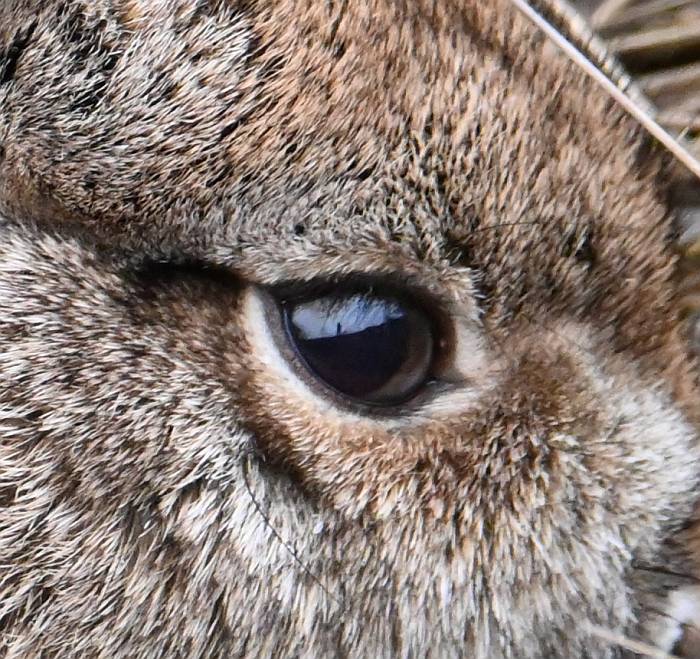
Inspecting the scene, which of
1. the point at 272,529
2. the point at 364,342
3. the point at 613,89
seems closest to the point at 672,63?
the point at 613,89

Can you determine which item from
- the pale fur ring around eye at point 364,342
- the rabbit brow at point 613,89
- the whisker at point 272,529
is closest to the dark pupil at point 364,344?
the pale fur ring around eye at point 364,342

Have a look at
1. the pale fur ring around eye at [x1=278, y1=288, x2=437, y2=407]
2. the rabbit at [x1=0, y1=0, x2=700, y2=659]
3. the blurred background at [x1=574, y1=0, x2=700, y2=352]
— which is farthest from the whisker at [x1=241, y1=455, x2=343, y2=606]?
the blurred background at [x1=574, y1=0, x2=700, y2=352]

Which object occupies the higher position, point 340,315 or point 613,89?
point 613,89

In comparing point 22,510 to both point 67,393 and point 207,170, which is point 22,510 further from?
point 207,170

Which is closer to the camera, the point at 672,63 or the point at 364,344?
the point at 364,344

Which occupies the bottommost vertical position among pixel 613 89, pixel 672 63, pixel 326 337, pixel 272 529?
pixel 272 529

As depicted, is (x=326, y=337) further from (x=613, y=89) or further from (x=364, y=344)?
(x=613, y=89)

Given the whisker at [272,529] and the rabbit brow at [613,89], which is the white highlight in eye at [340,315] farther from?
the rabbit brow at [613,89]
